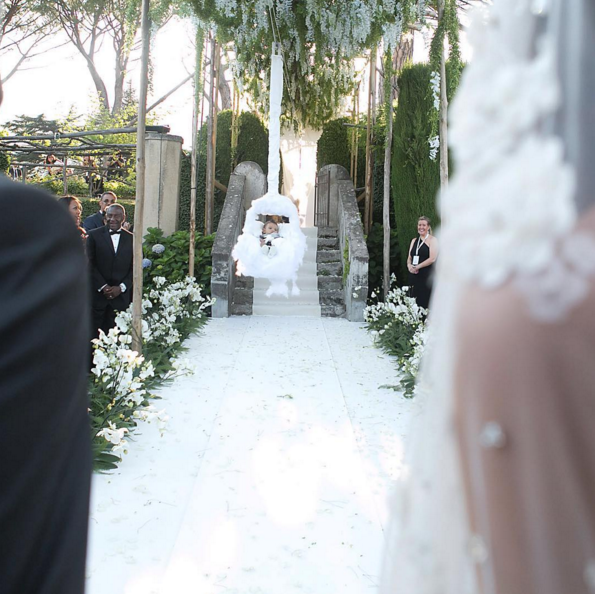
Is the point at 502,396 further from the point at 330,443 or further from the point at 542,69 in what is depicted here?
the point at 330,443

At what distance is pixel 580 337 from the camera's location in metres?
0.48

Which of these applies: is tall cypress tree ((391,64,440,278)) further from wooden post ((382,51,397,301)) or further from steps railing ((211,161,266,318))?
steps railing ((211,161,266,318))

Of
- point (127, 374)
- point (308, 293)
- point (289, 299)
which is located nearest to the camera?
point (127, 374)

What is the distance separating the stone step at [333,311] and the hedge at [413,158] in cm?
130

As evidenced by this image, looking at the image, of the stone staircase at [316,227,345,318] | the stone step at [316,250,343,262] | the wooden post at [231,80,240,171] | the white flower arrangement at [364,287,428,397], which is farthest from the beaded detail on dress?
the wooden post at [231,80,240,171]

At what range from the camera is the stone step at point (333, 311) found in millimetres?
9867

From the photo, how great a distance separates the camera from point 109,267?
6.04m

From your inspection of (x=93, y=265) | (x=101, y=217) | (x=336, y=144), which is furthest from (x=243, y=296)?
(x=336, y=144)

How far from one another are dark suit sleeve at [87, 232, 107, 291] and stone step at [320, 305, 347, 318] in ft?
14.9

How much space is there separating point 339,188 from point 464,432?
11.6 m

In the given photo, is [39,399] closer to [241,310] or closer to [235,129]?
[241,310]

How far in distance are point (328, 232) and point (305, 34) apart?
381 centimetres

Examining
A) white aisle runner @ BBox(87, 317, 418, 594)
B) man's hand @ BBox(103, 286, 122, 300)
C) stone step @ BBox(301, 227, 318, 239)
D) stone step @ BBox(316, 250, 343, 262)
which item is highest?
stone step @ BBox(301, 227, 318, 239)

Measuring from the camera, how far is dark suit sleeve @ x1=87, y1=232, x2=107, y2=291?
590 centimetres
